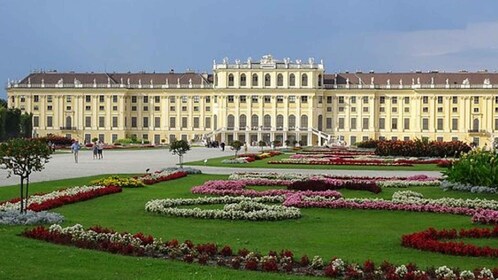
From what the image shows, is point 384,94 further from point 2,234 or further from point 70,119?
point 2,234

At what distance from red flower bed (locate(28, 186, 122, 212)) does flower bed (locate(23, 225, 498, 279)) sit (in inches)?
158

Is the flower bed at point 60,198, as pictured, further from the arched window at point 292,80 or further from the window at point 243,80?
the window at point 243,80

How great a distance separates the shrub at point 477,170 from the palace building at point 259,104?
230ft

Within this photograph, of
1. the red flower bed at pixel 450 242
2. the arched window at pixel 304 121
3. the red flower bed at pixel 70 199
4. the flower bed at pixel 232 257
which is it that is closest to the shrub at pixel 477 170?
the red flower bed at pixel 450 242

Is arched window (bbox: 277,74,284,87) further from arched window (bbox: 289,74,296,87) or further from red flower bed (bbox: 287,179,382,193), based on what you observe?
red flower bed (bbox: 287,179,382,193)

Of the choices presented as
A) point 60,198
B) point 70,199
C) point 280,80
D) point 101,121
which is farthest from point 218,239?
point 101,121

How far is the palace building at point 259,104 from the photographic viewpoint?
92750 millimetres

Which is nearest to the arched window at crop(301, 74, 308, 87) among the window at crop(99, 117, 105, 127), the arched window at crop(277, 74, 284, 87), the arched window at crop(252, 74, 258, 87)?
the arched window at crop(277, 74, 284, 87)

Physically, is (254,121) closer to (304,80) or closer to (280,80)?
(280,80)

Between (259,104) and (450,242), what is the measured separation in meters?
84.3

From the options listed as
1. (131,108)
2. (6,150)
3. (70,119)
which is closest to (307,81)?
(131,108)

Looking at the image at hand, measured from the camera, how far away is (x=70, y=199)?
17312 mm

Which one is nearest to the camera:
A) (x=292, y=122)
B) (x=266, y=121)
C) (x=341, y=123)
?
(x=341, y=123)

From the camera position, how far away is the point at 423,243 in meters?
11.2
